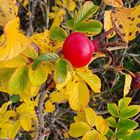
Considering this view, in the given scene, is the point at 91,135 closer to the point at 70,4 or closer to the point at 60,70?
the point at 60,70

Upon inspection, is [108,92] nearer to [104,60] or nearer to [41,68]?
[104,60]

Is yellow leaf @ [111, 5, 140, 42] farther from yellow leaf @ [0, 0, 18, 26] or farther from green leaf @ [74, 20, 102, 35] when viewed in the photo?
yellow leaf @ [0, 0, 18, 26]

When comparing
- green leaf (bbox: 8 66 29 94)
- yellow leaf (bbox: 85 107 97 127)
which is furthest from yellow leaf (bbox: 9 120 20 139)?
green leaf (bbox: 8 66 29 94)

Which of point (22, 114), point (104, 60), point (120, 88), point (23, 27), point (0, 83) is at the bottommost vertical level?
point (120, 88)

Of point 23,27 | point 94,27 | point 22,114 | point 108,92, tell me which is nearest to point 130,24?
point 94,27

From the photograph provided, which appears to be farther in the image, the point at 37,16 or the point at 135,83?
the point at 37,16

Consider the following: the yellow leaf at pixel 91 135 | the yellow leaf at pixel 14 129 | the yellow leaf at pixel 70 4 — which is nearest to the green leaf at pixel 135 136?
the yellow leaf at pixel 91 135
